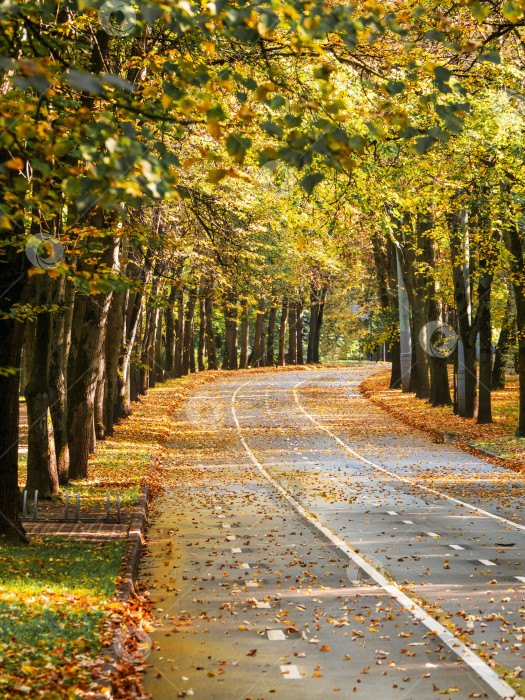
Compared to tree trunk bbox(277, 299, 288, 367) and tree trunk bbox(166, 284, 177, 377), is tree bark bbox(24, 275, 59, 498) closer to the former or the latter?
tree trunk bbox(166, 284, 177, 377)

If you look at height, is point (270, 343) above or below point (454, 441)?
above

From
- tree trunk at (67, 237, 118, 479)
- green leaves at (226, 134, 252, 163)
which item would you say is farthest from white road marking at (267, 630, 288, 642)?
tree trunk at (67, 237, 118, 479)

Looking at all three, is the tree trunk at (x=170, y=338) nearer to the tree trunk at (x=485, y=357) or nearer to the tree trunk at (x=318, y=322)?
the tree trunk at (x=318, y=322)

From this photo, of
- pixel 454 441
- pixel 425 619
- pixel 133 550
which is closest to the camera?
pixel 425 619

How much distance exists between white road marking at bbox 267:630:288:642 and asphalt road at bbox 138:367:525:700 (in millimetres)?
33

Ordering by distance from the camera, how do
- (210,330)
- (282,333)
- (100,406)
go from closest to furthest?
(100,406) → (210,330) → (282,333)

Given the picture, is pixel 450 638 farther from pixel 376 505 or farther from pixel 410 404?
pixel 410 404

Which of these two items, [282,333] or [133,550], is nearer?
[133,550]

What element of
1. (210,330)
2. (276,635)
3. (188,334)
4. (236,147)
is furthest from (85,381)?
(210,330)

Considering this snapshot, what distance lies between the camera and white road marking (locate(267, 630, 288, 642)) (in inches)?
317
